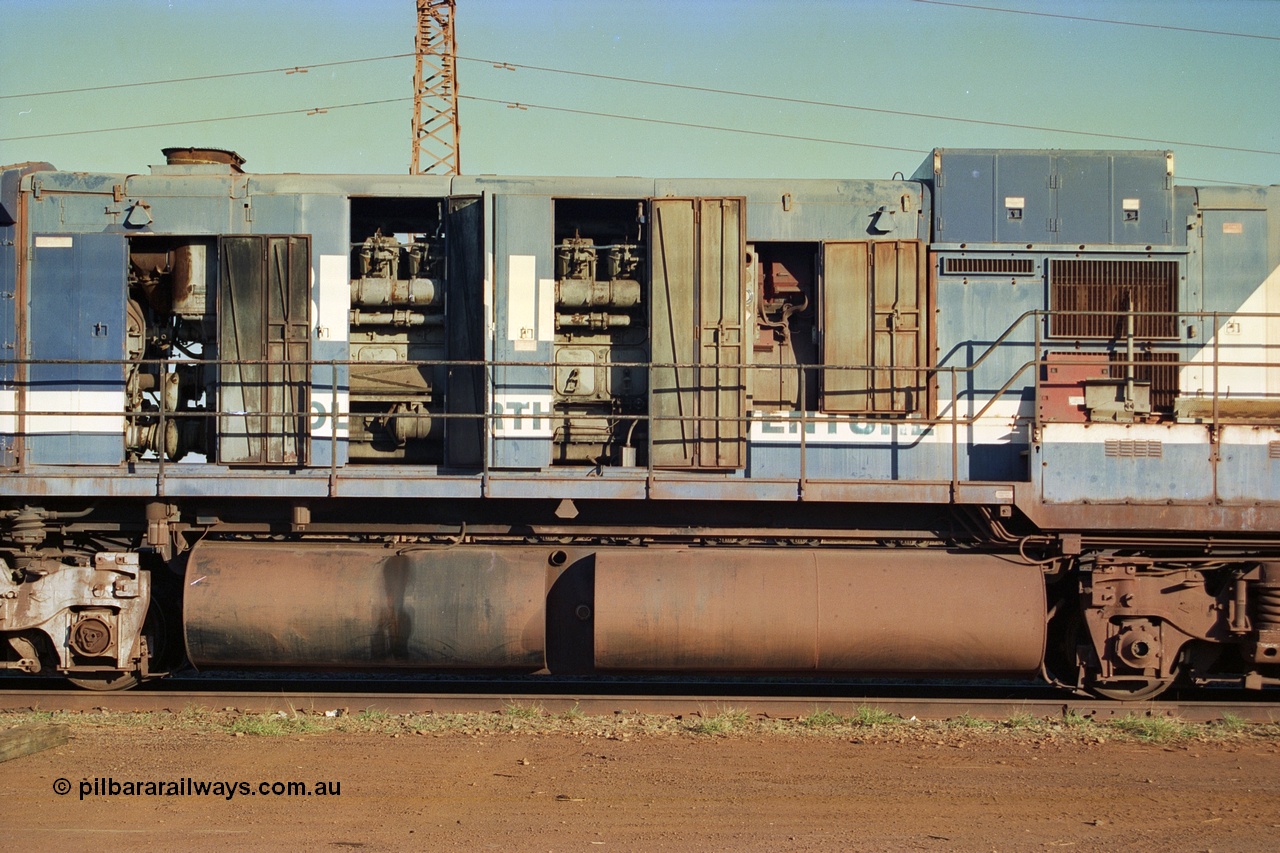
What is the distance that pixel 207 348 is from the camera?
9.85 m

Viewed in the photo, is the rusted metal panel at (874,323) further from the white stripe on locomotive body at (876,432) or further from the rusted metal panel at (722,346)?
the rusted metal panel at (722,346)

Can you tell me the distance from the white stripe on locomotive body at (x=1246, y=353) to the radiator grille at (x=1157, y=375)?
0.29ft

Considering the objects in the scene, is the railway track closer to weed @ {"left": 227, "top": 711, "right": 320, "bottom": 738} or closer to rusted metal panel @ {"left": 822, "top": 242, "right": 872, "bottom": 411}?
weed @ {"left": 227, "top": 711, "right": 320, "bottom": 738}

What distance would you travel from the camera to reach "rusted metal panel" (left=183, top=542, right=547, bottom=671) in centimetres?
886

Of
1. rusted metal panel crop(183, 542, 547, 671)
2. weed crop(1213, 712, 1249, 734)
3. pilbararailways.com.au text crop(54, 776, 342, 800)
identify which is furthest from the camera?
rusted metal panel crop(183, 542, 547, 671)

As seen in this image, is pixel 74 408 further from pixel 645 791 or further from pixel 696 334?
pixel 645 791

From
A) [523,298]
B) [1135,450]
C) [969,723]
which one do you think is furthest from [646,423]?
[1135,450]

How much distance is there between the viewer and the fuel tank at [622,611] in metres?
8.73

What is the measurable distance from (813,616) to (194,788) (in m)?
4.67

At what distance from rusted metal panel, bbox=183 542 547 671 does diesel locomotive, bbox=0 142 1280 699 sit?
3 centimetres

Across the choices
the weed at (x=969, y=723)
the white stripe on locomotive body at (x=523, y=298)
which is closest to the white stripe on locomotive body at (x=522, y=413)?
the white stripe on locomotive body at (x=523, y=298)

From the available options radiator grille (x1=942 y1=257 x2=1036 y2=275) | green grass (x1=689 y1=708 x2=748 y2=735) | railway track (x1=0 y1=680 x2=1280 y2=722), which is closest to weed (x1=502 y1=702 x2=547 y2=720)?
railway track (x1=0 y1=680 x2=1280 y2=722)

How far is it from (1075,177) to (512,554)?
612cm

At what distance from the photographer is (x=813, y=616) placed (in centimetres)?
871
